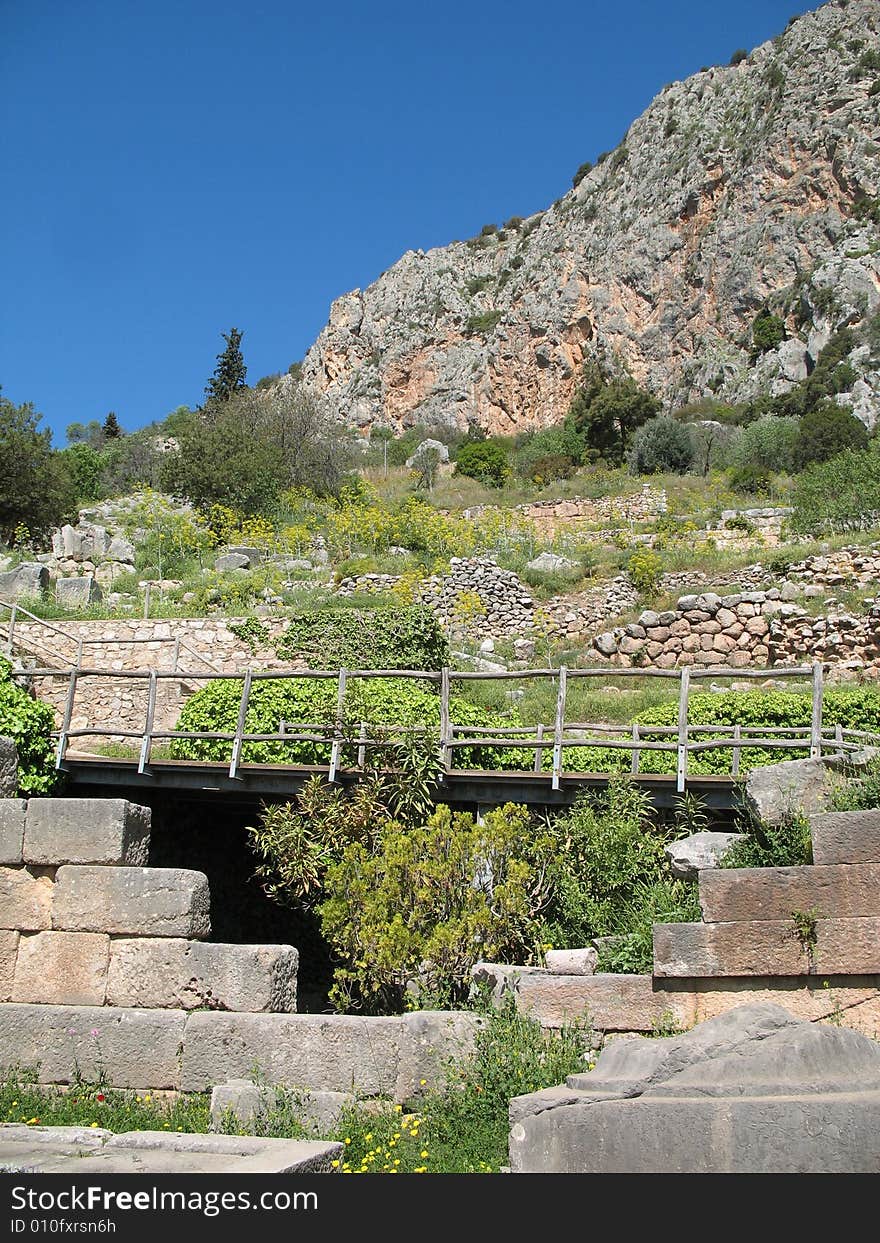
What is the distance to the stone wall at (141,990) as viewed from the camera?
7.96 m

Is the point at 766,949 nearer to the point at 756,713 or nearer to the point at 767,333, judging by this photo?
the point at 756,713

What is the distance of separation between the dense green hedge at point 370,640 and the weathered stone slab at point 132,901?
958 centimetres

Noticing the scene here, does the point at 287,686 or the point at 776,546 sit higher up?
the point at 776,546

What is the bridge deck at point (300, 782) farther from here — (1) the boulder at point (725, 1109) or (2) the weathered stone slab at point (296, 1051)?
(1) the boulder at point (725, 1109)

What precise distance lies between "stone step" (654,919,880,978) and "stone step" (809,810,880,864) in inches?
15.6

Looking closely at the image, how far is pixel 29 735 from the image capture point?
12203 mm

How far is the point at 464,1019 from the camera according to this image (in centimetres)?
775

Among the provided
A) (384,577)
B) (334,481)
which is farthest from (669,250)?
(384,577)

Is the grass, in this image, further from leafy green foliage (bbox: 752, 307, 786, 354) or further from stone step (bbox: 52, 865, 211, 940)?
leafy green foliage (bbox: 752, 307, 786, 354)

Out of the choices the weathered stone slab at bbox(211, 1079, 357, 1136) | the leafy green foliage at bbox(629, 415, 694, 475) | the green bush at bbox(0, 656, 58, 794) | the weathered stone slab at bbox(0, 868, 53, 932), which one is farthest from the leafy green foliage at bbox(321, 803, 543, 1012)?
the leafy green foliage at bbox(629, 415, 694, 475)

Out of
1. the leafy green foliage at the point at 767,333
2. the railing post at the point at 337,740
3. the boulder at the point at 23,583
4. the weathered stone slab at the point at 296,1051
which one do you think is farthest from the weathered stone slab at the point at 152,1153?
the leafy green foliage at the point at 767,333

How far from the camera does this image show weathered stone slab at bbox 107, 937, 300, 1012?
8.61 meters
